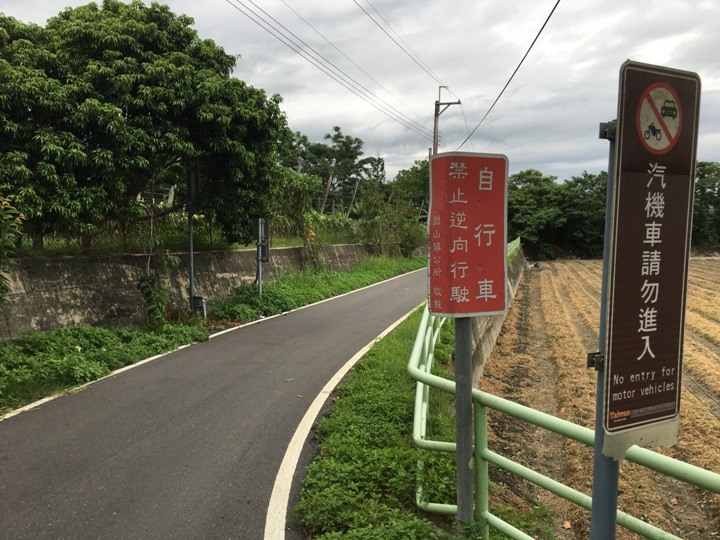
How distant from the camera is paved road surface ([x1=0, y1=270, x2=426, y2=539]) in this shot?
155 inches

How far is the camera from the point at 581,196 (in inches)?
1875

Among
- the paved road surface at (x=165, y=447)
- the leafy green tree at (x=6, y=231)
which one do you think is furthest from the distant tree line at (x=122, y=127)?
the paved road surface at (x=165, y=447)

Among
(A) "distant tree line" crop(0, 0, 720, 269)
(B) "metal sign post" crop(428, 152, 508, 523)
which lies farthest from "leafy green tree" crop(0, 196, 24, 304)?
(B) "metal sign post" crop(428, 152, 508, 523)

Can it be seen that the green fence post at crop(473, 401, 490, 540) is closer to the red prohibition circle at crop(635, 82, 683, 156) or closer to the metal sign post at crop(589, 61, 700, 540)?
the metal sign post at crop(589, 61, 700, 540)

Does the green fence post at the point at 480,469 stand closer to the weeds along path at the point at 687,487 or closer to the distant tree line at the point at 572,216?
the weeds along path at the point at 687,487

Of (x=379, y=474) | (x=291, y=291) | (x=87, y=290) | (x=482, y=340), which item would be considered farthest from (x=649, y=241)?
(x=291, y=291)

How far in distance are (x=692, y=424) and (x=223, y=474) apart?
635cm

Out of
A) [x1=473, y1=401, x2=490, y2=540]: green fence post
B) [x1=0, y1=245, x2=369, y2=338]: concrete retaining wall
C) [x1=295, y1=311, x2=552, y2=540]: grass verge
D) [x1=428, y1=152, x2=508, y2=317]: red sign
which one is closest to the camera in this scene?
[x1=428, y1=152, x2=508, y2=317]: red sign

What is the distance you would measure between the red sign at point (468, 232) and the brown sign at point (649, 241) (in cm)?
91

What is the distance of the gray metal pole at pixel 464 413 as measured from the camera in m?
2.72

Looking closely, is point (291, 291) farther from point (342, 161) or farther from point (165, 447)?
point (342, 161)

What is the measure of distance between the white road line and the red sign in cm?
230

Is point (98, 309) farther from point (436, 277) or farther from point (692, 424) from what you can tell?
point (692, 424)

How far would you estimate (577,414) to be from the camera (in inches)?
309
